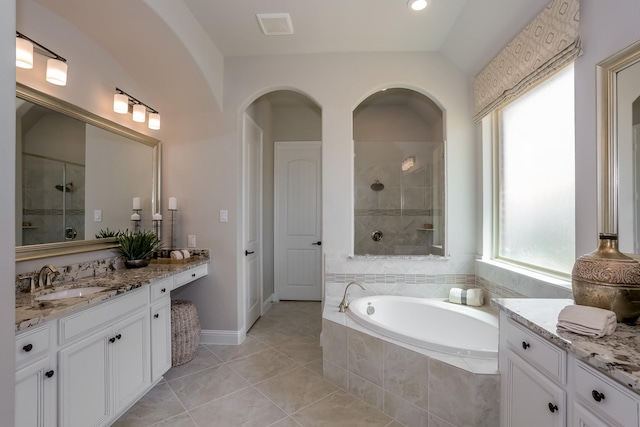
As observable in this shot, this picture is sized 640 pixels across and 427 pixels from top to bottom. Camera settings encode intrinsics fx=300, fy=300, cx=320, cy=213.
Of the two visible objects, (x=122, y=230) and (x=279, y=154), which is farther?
(x=279, y=154)

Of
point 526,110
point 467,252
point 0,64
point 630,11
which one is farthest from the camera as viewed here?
point 467,252

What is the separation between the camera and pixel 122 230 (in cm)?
245

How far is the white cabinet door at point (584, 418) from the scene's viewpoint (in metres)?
0.88

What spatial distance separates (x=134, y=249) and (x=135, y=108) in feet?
3.86

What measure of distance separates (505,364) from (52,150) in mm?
2794

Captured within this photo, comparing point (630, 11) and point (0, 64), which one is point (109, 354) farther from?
point (630, 11)

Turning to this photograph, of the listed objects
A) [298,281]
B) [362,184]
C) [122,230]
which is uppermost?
[362,184]

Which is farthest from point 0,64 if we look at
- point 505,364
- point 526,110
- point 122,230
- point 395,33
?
point 526,110

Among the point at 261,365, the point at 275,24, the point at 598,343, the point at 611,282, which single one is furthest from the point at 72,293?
the point at 611,282

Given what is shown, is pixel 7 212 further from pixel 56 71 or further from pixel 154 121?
pixel 154 121

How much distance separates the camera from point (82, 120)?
6.79 feet

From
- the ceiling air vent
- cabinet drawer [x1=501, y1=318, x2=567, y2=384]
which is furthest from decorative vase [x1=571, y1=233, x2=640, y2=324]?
the ceiling air vent

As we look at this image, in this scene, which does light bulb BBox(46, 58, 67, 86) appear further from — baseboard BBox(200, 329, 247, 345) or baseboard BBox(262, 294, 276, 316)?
baseboard BBox(262, 294, 276, 316)

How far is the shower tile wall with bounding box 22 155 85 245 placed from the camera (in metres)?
1.71
